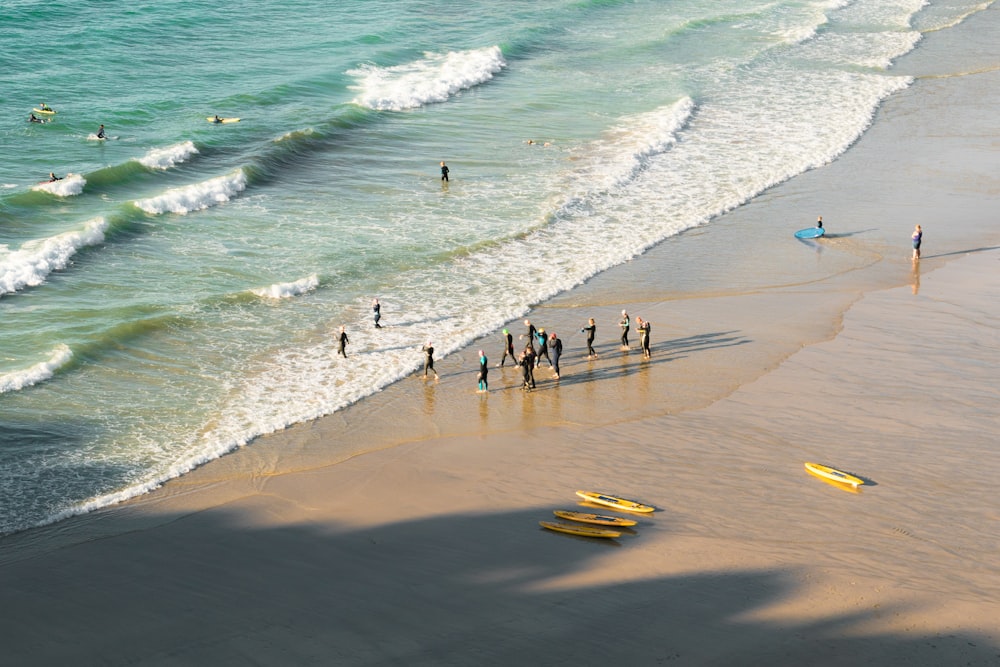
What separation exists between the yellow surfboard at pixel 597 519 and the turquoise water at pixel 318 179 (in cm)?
681

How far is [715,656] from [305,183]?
26812 mm

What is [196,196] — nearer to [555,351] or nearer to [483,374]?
[483,374]

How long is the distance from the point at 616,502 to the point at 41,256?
19005mm

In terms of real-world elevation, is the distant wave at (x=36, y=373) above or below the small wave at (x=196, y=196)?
below

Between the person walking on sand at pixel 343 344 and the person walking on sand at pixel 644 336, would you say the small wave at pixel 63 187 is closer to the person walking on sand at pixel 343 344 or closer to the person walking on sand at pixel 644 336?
the person walking on sand at pixel 343 344

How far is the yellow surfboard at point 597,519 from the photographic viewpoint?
17266 mm

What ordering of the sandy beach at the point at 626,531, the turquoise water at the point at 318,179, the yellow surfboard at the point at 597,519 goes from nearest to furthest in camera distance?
1. the sandy beach at the point at 626,531
2. the yellow surfboard at the point at 597,519
3. the turquoise water at the point at 318,179

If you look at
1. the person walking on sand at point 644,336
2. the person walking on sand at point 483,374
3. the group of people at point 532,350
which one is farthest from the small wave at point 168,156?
the person walking on sand at point 644,336

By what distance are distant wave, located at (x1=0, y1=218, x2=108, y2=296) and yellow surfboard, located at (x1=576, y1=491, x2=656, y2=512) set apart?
17.4m

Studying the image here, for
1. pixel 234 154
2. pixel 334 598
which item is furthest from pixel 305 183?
pixel 334 598

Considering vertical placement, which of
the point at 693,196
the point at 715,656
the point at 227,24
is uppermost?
the point at 227,24

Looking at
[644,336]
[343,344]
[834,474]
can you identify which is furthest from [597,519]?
[343,344]

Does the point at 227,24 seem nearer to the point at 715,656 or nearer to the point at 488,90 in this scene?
the point at 488,90

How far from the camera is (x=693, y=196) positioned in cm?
3634
